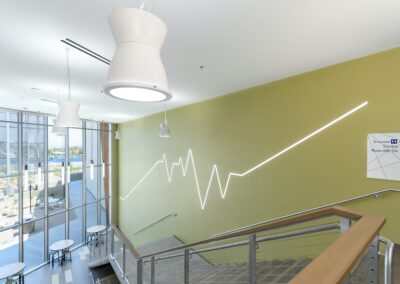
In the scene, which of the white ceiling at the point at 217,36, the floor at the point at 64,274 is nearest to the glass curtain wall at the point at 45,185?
the floor at the point at 64,274

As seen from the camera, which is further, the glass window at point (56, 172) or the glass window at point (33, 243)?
the glass window at point (56, 172)

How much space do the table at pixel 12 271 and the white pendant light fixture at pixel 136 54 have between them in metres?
7.30

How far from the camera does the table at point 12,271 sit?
5.45 meters

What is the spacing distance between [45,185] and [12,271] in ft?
8.20

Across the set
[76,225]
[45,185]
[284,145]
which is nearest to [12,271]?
[45,185]

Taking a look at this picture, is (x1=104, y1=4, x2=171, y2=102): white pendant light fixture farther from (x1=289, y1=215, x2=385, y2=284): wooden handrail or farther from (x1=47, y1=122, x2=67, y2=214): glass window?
(x1=47, y1=122, x2=67, y2=214): glass window

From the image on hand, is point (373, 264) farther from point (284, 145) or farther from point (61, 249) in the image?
point (61, 249)

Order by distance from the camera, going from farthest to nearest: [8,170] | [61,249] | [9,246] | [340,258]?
[61,249]
[9,246]
[8,170]
[340,258]

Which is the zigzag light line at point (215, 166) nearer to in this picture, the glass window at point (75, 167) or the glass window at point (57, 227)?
the glass window at point (75, 167)

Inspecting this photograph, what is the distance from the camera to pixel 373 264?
992 mm

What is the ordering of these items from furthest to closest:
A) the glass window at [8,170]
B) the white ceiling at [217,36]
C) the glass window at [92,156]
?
the glass window at [92,156], the glass window at [8,170], the white ceiling at [217,36]

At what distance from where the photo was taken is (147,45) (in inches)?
36.5

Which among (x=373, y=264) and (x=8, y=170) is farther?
(x=8, y=170)

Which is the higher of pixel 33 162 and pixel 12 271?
pixel 33 162
